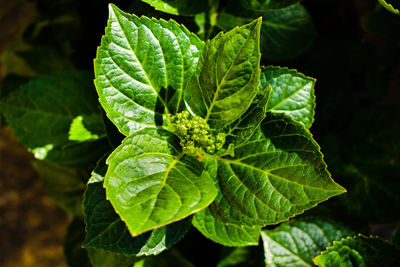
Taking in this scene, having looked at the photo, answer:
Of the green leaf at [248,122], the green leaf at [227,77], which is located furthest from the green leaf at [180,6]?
the green leaf at [248,122]

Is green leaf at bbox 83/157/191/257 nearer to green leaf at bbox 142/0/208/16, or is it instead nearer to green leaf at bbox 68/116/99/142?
green leaf at bbox 68/116/99/142

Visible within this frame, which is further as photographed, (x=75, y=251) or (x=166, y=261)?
(x=75, y=251)

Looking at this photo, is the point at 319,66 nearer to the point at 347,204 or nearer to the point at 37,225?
the point at 347,204

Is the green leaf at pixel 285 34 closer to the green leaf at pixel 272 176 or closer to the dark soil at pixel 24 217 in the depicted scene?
the green leaf at pixel 272 176

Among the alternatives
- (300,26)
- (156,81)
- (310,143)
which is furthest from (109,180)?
(300,26)

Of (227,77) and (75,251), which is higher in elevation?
(227,77)

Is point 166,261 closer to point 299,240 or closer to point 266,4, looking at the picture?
point 299,240

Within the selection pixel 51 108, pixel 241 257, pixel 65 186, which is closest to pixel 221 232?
pixel 241 257
